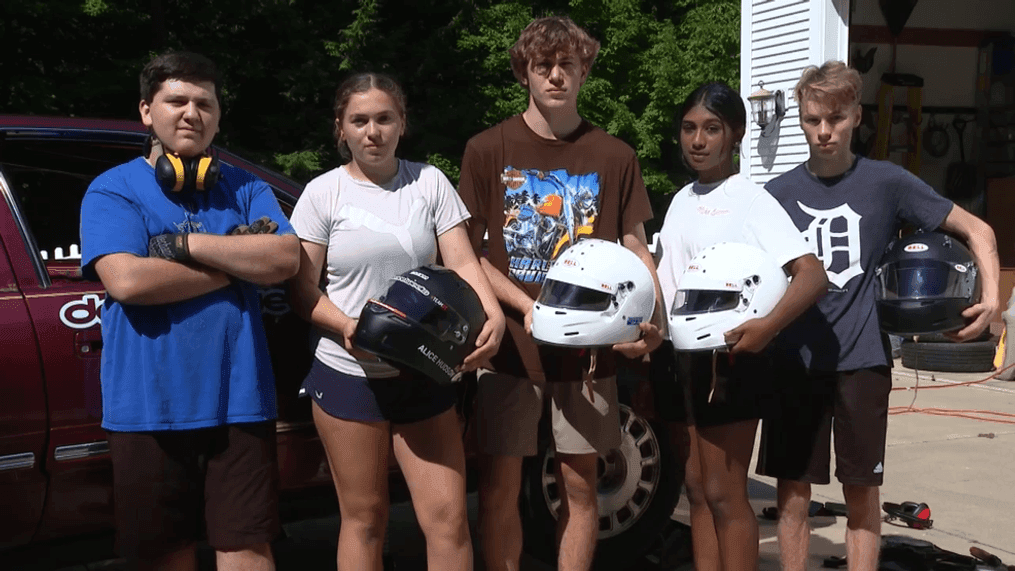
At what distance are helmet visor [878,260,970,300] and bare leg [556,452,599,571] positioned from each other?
3.95 feet

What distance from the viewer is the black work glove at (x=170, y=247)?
275 centimetres

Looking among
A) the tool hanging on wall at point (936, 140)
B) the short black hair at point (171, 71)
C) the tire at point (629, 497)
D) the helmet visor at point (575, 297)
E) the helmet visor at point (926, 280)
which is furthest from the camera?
the tool hanging on wall at point (936, 140)

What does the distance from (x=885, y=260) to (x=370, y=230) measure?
181 cm

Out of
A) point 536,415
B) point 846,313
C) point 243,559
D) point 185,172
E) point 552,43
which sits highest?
point 552,43

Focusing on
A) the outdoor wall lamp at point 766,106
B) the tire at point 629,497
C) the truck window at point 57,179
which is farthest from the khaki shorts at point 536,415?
the outdoor wall lamp at point 766,106

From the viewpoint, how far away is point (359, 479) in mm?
3109

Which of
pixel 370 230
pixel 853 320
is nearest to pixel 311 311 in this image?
pixel 370 230

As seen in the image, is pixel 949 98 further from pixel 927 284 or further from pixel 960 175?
pixel 927 284

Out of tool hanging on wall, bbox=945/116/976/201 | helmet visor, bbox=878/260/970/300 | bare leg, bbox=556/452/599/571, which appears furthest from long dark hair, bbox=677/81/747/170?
tool hanging on wall, bbox=945/116/976/201

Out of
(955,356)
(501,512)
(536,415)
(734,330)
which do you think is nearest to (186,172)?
(536,415)

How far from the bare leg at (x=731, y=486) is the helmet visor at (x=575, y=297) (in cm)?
59

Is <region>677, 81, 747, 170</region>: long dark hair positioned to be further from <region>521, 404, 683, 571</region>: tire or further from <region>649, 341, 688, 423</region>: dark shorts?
<region>521, 404, 683, 571</region>: tire

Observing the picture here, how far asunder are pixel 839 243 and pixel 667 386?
2.60ft

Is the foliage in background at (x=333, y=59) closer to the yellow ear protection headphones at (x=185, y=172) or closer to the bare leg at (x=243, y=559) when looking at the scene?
the yellow ear protection headphones at (x=185, y=172)
